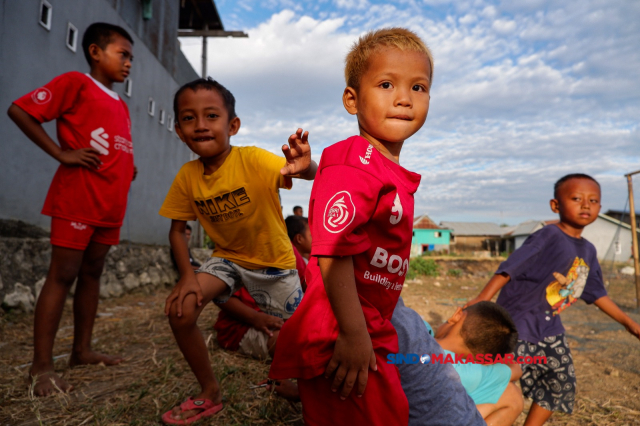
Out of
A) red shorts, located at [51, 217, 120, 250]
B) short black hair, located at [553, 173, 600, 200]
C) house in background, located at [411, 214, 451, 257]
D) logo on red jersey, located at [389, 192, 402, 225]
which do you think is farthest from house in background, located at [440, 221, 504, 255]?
logo on red jersey, located at [389, 192, 402, 225]

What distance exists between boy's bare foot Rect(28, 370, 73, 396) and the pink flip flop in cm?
78

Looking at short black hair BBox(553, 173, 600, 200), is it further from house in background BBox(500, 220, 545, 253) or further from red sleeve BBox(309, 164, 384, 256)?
house in background BBox(500, 220, 545, 253)

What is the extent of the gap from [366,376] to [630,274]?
2285 cm

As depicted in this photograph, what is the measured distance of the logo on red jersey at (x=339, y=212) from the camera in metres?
1.24

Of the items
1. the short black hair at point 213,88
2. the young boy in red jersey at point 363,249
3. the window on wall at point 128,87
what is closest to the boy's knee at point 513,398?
the young boy in red jersey at point 363,249

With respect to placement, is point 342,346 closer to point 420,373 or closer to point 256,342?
point 420,373

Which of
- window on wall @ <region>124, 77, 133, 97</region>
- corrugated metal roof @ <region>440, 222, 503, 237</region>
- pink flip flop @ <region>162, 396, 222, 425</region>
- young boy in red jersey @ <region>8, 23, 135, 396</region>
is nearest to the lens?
pink flip flop @ <region>162, 396, 222, 425</region>

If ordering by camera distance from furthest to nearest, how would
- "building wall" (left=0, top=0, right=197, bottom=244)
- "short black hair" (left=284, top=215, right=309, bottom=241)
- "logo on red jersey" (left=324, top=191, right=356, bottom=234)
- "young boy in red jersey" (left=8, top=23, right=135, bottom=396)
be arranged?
"building wall" (left=0, top=0, right=197, bottom=244), "short black hair" (left=284, top=215, right=309, bottom=241), "young boy in red jersey" (left=8, top=23, right=135, bottom=396), "logo on red jersey" (left=324, top=191, right=356, bottom=234)

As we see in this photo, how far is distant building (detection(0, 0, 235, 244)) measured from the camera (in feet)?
16.9

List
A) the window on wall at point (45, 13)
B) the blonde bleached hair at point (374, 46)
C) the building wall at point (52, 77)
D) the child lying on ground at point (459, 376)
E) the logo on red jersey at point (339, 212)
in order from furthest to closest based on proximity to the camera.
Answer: the window on wall at point (45, 13)
the building wall at point (52, 77)
the child lying on ground at point (459, 376)
the blonde bleached hair at point (374, 46)
the logo on red jersey at point (339, 212)

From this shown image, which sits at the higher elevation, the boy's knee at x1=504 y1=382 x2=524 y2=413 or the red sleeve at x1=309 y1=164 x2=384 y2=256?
the red sleeve at x1=309 y1=164 x2=384 y2=256

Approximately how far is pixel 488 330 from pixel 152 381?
2059 millimetres

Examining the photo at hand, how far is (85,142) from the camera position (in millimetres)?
2701

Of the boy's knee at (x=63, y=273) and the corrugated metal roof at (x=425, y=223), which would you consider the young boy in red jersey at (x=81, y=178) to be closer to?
the boy's knee at (x=63, y=273)
